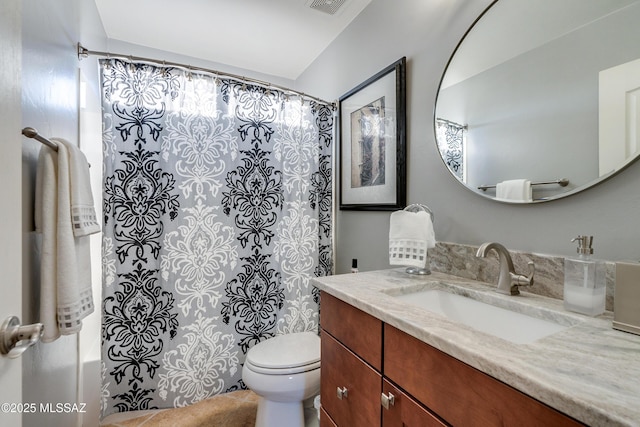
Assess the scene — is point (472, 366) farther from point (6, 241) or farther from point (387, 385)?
point (6, 241)

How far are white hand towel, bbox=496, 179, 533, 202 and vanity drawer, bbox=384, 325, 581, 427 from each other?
2.14ft

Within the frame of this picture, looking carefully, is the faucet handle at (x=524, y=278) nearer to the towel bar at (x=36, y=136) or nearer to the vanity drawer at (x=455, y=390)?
the vanity drawer at (x=455, y=390)

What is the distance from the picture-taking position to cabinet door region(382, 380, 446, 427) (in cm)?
61

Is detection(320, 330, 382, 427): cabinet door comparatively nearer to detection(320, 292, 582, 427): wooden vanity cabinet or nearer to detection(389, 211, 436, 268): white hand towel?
detection(320, 292, 582, 427): wooden vanity cabinet

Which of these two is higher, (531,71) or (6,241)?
(531,71)

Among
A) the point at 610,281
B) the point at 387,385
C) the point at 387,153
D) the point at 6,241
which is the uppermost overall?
the point at 387,153

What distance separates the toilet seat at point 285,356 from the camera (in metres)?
1.32

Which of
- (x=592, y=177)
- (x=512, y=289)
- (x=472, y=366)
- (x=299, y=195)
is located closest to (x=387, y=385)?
(x=472, y=366)

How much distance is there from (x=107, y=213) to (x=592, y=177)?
195 cm

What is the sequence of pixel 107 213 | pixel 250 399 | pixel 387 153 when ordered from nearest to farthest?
1. pixel 107 213
2. pixel 387 153
3. pixel 250 399

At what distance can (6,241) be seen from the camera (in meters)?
0.50

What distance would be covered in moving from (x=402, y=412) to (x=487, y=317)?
422mm

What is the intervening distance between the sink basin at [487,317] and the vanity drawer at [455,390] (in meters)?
0.24

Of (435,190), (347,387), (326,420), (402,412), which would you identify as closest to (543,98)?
(435,190)
